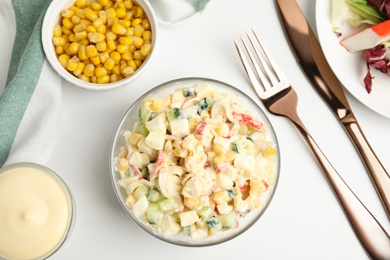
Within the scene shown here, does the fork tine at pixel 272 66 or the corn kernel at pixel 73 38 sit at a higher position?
the corn kernel at pixel 73 38

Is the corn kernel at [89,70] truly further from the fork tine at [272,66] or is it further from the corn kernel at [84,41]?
the fork tine at [272,66]


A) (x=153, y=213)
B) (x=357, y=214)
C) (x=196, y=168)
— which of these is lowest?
(x=357, y=214)

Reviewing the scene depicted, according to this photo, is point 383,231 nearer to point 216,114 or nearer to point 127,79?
point 216,114

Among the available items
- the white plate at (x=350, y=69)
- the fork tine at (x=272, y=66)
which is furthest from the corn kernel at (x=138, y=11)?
the white plate at (x=350, y=69)

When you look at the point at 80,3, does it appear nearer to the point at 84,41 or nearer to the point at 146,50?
the point at 84,41

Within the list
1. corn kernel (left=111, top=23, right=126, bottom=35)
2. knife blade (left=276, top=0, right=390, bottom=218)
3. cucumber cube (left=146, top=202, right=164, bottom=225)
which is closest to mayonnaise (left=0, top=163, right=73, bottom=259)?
cucumber cube (left=146, top=202, right=164, bottom=225)

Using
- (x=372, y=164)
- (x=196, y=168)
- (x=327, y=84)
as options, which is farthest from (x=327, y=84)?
(x=196, y=168)
